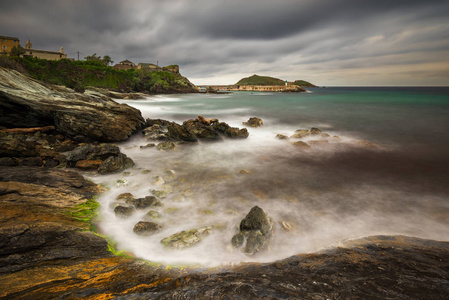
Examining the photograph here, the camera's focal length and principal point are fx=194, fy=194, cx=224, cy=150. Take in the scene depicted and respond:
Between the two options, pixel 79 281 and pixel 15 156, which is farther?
pixel 15 156

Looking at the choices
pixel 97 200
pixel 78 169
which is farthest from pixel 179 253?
pixel 78 169

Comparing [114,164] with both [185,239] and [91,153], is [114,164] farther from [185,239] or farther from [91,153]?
[185,239]

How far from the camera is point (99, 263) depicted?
3.46 m

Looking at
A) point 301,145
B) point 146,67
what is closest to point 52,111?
point 301,145

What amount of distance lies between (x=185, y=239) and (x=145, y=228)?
1.09 metres

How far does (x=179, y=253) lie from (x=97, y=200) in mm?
3550

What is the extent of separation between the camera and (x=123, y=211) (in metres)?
5.37

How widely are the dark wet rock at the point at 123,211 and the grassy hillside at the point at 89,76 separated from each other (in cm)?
Answer: 4641

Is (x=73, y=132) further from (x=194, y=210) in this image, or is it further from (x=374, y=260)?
(x=374, y=260)

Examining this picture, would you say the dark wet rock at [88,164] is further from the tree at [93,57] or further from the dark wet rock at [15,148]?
the tree at [93,57]

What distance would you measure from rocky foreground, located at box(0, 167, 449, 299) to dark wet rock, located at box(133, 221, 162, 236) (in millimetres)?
707

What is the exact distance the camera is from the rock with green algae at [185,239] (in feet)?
14.2

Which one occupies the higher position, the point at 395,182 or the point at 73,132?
the point at 73,132

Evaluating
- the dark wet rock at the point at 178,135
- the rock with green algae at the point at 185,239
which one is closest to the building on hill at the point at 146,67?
the dark wet rock at the point at 178,135
